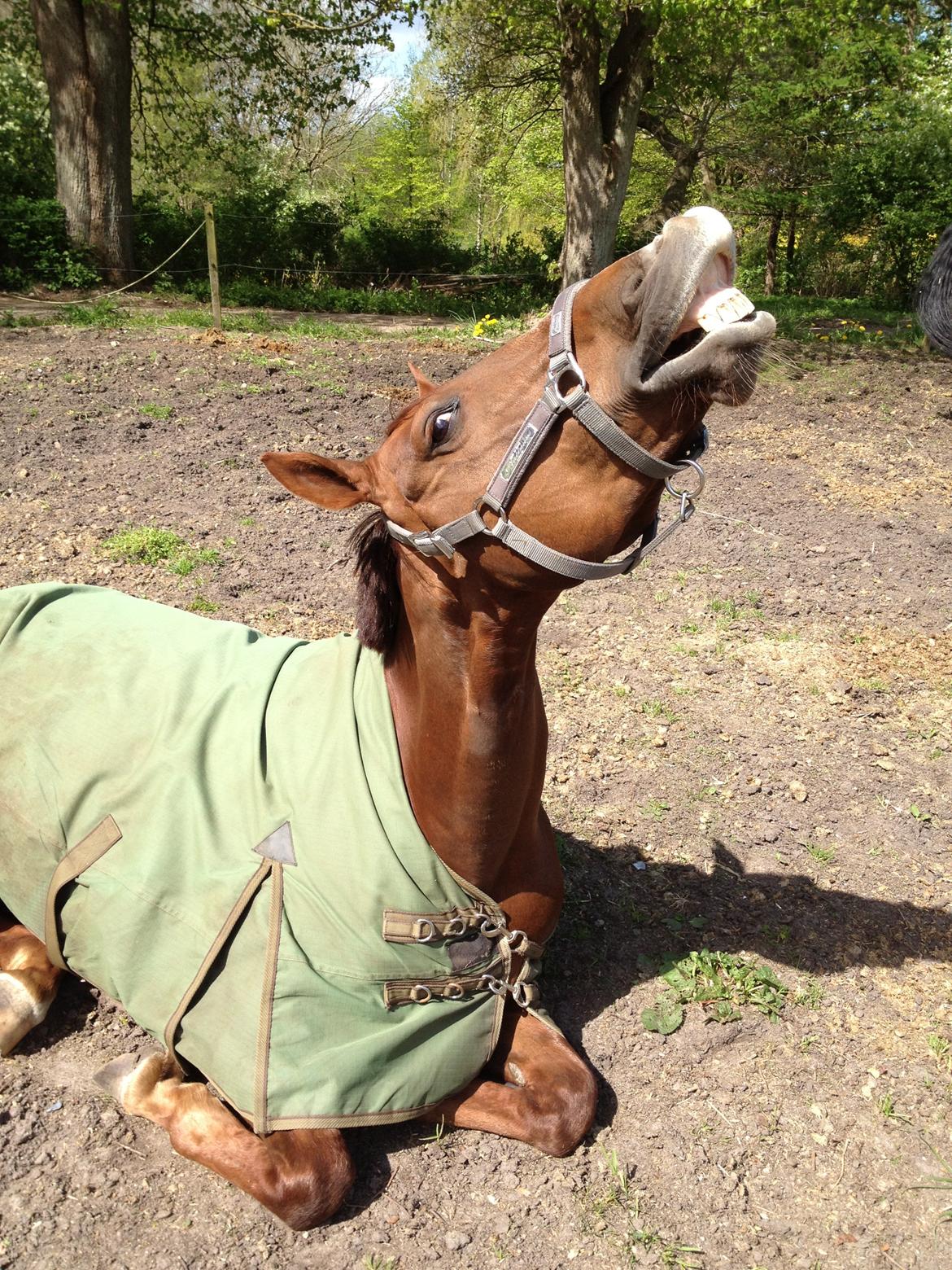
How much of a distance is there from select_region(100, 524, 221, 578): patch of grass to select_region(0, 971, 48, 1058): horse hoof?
9.37 feet

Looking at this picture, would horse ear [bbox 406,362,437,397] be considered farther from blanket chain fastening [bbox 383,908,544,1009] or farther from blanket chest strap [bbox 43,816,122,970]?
blanket chest strap [bbox 43,816,122,970]

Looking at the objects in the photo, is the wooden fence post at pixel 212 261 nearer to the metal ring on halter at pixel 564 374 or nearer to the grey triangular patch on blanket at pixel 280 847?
the grey triangular patch on blanket at pixel 280 847

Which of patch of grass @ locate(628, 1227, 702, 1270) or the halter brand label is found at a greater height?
the halter brand label

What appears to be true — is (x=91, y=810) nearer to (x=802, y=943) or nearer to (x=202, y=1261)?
(x=202, y=1261)

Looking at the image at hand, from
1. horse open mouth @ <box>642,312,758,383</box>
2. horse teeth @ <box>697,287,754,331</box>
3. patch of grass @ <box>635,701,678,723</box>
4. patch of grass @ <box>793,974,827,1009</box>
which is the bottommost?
patch of grass @ <box>793,974,827,1009</box>

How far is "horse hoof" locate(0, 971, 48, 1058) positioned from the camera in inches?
100.0

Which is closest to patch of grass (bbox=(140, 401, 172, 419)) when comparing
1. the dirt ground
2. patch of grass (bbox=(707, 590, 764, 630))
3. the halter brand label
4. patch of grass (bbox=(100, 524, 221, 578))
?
the dirt ground

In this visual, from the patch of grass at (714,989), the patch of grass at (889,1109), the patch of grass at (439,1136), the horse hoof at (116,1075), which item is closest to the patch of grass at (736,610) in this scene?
the patch of grass at (714,989)

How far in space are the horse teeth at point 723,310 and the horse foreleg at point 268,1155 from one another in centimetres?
196

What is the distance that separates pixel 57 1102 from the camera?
96.0 inches

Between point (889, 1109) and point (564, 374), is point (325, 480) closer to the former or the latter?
point (564, 374)

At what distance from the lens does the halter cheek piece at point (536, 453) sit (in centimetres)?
169

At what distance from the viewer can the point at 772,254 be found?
22.0 m

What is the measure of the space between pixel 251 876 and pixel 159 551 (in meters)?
3.51
